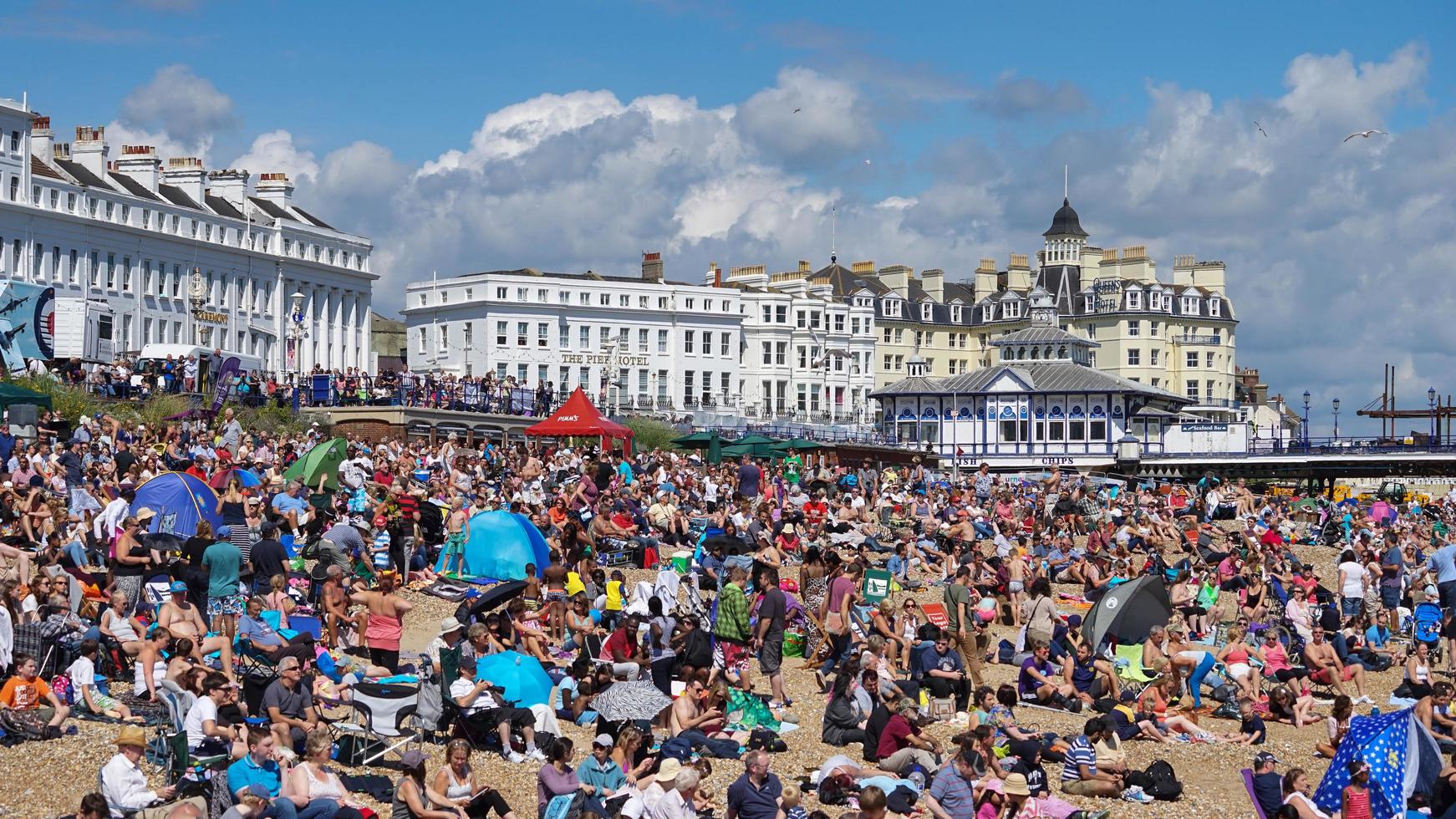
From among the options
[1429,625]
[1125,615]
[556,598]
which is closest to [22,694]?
[556,598]

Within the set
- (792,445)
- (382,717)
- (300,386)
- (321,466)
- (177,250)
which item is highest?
(177,250)

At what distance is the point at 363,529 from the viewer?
20891mm

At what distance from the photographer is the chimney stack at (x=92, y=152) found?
2151 inches

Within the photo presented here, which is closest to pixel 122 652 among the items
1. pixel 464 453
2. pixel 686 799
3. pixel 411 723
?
pixel 411 723

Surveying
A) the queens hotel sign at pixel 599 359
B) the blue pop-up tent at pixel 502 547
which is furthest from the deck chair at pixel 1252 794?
the queens hotel sign at pixel 599 359

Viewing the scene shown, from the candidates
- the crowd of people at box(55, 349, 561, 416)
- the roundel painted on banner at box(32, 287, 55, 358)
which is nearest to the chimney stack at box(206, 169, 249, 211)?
the crowd of people at box(55, 349, 561, 416)

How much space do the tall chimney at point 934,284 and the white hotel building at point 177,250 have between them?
108ft

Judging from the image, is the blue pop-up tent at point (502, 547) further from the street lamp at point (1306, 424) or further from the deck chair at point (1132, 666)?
the street lamp at point (1306, 424)

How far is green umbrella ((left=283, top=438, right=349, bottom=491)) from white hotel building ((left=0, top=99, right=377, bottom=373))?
26199mm

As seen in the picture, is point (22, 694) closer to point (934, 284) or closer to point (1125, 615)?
point (1125, 615)

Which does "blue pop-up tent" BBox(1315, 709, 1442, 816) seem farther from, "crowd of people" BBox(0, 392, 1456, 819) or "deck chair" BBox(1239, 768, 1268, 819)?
"deck chair" BBox(1239, 768, 1268, 819)

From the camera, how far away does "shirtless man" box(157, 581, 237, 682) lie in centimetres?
1358

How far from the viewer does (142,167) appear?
56844mm

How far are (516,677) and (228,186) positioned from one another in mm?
51669
